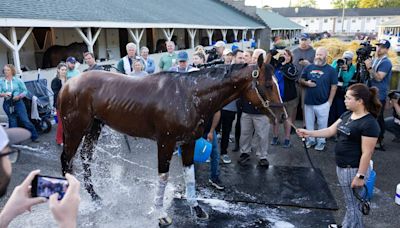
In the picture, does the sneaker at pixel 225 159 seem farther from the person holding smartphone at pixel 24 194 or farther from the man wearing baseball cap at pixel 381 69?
the person holding smartphone at pixel 24 194

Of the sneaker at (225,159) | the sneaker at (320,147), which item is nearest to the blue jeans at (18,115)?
the sneaker at (225,159)

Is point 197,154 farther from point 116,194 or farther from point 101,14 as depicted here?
point 101,14

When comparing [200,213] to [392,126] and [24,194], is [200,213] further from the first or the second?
[392,126]

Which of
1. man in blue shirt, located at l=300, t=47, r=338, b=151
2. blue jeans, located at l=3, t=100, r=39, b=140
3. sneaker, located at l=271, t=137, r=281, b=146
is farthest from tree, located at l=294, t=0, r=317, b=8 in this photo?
blue jeans, located at l=3, t=100, r=39, b=140

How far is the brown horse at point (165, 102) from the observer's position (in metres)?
3.36

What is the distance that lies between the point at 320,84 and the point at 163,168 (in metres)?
3.40

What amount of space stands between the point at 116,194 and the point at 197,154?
3.76 ft

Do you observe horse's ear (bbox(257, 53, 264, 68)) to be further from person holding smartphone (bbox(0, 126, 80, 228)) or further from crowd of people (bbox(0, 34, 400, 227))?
person holding smartphone (bbox(0, 126, 80, 228))

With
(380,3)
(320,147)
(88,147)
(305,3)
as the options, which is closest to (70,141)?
(88,147)

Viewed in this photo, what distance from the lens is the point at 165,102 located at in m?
3.39

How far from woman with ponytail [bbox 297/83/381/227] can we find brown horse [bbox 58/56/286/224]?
660 millimetres

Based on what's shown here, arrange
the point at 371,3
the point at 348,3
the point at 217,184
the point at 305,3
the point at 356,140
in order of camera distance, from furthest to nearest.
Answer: the point at 305,3
the point at 348,3
the point at 371,3
the point at 217,184
the point at 356,140

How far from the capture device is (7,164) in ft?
4.07

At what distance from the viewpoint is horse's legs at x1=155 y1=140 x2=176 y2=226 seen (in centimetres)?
345
